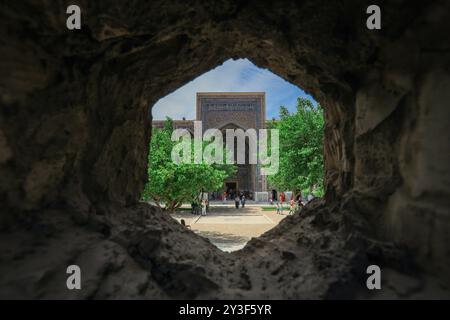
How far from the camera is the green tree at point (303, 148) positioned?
12058 mm

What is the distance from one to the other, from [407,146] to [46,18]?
3.64 metres

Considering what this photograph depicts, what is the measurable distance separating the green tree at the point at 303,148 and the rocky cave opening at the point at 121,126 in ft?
26.7

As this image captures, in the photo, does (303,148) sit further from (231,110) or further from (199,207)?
(231,110)

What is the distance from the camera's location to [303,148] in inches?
493

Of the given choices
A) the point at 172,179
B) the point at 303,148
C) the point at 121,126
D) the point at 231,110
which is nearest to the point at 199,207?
the point at 172,179

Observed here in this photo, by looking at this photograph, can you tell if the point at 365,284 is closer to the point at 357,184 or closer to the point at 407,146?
the point at 357,184

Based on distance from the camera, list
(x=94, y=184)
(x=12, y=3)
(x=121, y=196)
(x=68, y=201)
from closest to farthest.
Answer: (x=12, y=3) → (x=68, y=201) → (x=94, y=184) → (x=121, y=196)

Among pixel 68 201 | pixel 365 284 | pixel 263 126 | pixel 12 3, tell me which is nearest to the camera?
pixel 12 3

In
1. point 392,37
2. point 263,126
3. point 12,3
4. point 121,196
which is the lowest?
point 121,196

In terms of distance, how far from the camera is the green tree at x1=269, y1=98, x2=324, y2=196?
39.6ft

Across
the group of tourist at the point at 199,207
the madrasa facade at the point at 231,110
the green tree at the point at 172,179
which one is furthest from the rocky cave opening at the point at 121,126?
the madrasa facade at the point at 231,110

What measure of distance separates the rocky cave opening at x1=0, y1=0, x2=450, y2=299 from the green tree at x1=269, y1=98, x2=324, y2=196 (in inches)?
320

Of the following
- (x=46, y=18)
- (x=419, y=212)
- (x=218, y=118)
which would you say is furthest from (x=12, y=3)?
(x=218, y=118)

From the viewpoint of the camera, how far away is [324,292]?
9.36ft
